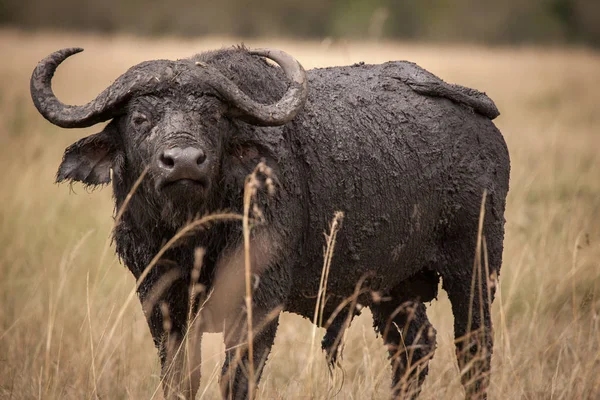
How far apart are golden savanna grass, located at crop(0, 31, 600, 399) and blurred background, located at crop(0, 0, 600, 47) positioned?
19.9 m

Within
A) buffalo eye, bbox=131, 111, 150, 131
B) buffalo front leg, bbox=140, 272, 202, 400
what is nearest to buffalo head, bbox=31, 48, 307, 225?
buffalo eye, bbox=131, 111, 150, 131

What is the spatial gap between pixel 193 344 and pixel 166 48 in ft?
57.6

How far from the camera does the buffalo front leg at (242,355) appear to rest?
4.42 metres

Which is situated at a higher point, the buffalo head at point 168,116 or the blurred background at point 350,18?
the blurred background at point 350,18

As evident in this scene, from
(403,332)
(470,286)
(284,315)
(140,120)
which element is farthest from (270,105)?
(284,315)

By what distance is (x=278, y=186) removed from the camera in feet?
14.8

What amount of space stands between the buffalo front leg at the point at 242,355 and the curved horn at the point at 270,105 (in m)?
1.03

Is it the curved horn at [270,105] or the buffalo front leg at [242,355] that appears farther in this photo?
the buffalo front leg at [242,355]

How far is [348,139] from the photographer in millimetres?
4957

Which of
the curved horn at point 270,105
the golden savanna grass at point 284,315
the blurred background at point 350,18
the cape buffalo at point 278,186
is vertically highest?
the blurred background at point 350,18

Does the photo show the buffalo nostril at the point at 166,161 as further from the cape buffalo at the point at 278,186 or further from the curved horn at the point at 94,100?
the curved horn at the point at 94,100

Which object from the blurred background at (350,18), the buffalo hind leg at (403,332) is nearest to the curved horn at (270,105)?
the buffalo hind leg at (403,332)

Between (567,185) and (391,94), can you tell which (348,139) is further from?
(567,185)

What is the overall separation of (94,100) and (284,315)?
431cm
